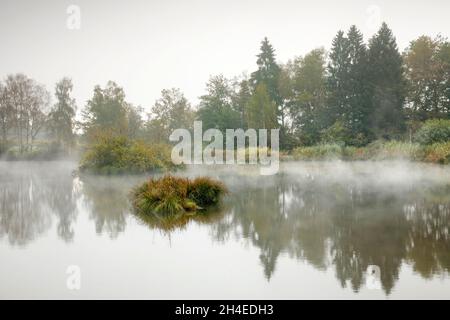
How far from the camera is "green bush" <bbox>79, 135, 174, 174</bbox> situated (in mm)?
24109

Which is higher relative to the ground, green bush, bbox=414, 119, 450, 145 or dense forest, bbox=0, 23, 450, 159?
dense forest, bbox=0, 23, 450, 159

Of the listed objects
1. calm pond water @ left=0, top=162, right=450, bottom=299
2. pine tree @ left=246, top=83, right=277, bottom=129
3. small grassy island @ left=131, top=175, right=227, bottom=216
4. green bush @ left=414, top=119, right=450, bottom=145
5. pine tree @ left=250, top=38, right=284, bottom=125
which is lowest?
calm pond water @ left=0, top=162, right=450, bottom=299

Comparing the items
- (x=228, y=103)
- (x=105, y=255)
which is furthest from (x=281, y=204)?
(x=228, y=103)

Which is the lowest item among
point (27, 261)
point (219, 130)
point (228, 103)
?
point (27, 261)

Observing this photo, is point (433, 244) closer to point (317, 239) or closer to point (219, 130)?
point (317, 239)

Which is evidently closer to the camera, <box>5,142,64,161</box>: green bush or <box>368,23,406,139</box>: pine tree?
<box>368,23,406,139</box>: pine tree

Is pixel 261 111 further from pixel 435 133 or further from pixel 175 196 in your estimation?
pixel 175 196

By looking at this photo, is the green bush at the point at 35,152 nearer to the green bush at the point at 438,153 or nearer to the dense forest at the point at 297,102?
the dense forest at the point at 297,102

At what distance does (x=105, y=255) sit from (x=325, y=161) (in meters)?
28.0

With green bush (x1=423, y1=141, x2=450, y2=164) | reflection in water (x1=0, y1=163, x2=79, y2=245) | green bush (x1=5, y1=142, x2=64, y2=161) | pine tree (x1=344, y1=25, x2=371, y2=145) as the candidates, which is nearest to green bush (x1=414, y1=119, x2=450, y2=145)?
green bush (x1=423, y1=141, x2=450, y2=164)

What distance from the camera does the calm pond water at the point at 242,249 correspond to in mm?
5730

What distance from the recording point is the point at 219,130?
45.0 meters

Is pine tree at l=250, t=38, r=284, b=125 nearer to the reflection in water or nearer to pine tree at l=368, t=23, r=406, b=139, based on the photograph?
pine tree at l=368, t=23, r=406, b=139

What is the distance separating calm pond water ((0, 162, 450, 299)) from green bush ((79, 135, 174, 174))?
995 centimetres
